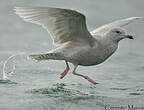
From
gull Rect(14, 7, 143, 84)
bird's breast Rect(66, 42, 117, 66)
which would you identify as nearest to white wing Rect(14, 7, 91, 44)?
gull Rect(14, 7, 143, 84)

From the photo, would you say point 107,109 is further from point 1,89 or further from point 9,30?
point 9,30

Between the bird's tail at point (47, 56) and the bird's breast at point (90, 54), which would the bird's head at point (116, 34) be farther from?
the bird's tail at point (47, 56)

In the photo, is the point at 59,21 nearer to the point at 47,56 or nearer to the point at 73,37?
the point at 73,37

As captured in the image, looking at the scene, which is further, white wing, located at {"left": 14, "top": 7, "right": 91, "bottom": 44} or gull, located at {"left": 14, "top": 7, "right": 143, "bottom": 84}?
gull, located at {"left": 14, "top": 7, "right": 143, "bottom": 84}

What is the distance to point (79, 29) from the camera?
35.0ft

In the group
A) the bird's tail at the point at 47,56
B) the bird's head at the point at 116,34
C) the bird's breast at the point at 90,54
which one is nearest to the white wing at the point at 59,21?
the bird's breast at the point at 90,54

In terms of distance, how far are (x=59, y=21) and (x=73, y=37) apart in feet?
1.85

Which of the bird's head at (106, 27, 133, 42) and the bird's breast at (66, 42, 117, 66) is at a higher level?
the bird's head at (106, 27, 133, 42)

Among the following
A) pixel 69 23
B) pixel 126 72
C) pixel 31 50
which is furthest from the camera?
pixel 31 50

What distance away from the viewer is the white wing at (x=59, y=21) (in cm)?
1021

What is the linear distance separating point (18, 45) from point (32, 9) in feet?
23.2

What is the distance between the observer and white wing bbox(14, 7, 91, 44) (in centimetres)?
1021

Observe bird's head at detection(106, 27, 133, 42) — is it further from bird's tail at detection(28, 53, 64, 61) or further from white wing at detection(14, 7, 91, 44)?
bird's tail at detection(28, 53, 64, 61)

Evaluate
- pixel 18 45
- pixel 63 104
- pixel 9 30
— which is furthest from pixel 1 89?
A: pixel 9 30
